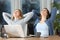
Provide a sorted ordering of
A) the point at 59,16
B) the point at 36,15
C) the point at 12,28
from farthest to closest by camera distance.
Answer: the point at 59,16, the point at 36,15, the point at 12,28

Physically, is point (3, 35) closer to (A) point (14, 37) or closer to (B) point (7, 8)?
(A) point (14, 37)

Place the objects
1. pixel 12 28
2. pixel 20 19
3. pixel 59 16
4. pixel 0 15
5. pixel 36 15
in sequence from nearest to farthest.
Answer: pixel 12 28
pixel 20 19
pixel 36 15
pixel 59 16
pixel 0 15

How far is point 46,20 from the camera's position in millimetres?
4043

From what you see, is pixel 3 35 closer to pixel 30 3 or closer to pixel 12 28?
Result: pixel 12 28

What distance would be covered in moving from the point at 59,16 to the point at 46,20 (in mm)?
2464

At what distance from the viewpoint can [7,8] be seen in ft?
23.0

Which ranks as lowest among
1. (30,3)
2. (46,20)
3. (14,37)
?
(14,37)

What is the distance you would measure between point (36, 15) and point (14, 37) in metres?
1.16

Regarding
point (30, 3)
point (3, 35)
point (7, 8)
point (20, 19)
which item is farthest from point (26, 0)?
point (3, 35)

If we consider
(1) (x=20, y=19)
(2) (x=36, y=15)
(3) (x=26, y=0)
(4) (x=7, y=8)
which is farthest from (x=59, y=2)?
(1) (x=20, y=19)

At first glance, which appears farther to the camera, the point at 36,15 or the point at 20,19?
the point at 36,15

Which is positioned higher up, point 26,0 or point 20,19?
point 26,0

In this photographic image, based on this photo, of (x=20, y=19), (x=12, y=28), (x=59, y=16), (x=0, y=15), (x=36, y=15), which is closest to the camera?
(x=12, y=28)

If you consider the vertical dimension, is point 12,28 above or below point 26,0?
below
